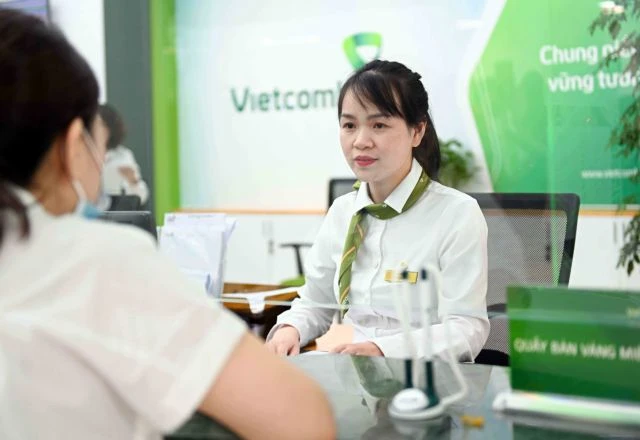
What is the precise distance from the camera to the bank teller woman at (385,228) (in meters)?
1.51

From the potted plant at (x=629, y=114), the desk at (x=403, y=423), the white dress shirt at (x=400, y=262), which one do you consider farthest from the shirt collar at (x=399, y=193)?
the potted plant at (x=629, y=114)

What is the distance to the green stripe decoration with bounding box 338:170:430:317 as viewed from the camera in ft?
5.35

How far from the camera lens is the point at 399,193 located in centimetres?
167

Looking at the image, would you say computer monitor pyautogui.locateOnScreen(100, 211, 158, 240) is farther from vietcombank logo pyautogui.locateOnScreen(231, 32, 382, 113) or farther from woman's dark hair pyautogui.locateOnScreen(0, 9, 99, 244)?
vietcombank logo pyautogui.locateOnScreen(231, 32, 382, 113)

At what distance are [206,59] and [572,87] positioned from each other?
2305mm

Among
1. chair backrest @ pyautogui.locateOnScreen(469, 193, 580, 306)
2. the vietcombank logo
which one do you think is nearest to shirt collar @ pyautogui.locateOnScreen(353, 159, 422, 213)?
chair backrest @ pyautogui.locateOnScreen(469, 193, 580, 306)

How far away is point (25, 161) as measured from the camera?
773 mm

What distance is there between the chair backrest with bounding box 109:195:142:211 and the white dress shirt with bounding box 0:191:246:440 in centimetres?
69

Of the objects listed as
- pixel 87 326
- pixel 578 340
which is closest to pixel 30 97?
pixel 87 326

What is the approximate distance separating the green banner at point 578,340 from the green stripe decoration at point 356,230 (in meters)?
0.70

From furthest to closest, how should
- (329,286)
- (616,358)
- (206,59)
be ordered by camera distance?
1. (206,59)
2. (329,286)
3. (616,358)

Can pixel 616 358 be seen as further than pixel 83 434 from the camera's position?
Yes

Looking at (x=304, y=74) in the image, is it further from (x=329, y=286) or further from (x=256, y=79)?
(x=329, y=286)

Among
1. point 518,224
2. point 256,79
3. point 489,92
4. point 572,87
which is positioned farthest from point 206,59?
point 518,224
